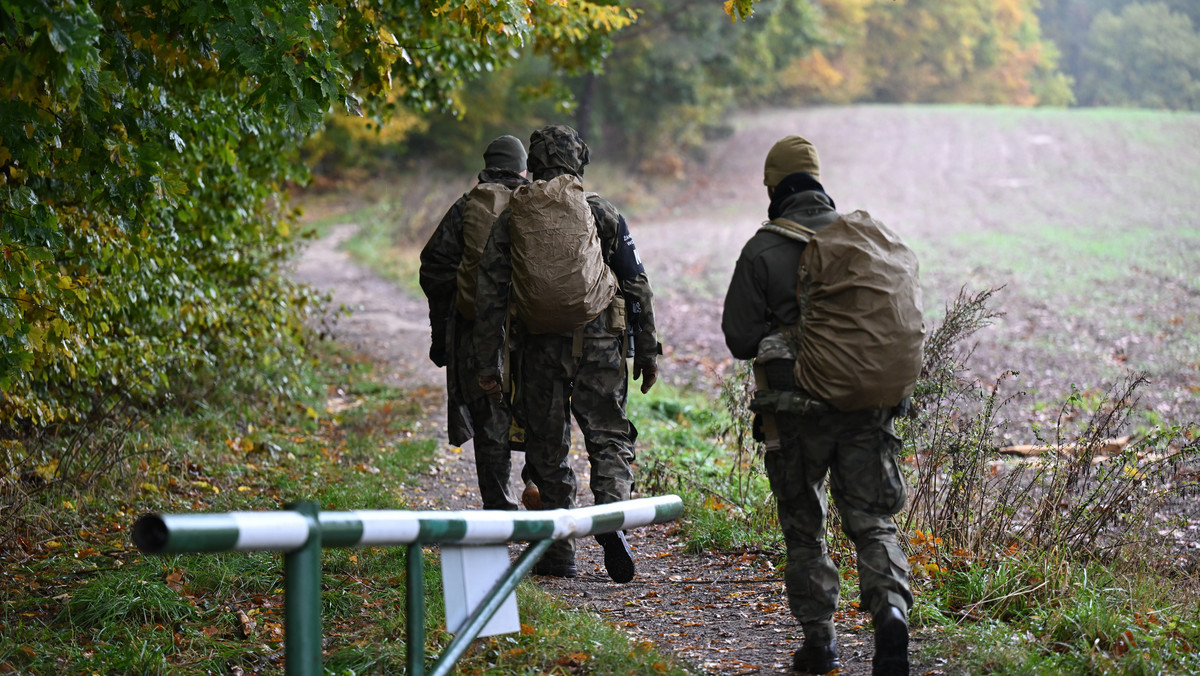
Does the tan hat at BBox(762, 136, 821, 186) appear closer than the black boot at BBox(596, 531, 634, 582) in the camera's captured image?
Yes

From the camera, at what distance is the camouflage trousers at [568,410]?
5.29 metres

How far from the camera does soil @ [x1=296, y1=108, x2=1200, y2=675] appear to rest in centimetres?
504

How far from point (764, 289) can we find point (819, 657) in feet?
4.85

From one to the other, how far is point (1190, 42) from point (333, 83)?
183ft

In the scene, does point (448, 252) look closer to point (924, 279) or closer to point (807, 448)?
point (807, 448)

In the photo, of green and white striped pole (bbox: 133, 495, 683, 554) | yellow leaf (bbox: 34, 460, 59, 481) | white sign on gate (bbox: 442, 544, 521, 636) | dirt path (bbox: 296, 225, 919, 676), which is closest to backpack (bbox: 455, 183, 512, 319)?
dirt path (bbox: 296, 225, 919, 676)

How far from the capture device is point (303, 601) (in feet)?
8.31

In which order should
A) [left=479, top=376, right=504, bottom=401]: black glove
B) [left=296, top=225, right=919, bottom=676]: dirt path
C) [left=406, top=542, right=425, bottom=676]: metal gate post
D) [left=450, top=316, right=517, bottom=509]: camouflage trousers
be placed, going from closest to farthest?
[left=406, top=542, right=425, bottom=676]: metal gate post < [left=296, top=225, right=919, bottom=676]: dirt path < [left=479, top=376, right=504, bottom=401]: black glove < [left=450, top=316, right=517, bottom=509]: camouflage trousers

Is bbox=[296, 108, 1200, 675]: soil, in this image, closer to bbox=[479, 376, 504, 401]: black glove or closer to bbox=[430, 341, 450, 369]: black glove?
bbox=[479, 376, 504, 401]: black glove

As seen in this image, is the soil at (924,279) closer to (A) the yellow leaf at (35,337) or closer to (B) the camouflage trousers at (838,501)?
(B) the camouflage trousers at (838,501)

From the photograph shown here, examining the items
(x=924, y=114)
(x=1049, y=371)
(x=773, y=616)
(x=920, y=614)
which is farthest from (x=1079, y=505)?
(x=924, y=114)

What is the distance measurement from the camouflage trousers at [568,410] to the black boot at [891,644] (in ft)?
6.19

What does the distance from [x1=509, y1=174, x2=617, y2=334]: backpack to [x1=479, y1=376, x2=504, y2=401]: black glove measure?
381 mm

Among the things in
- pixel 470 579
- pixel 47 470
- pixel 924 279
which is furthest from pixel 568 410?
pixel 924 279
